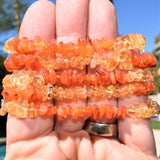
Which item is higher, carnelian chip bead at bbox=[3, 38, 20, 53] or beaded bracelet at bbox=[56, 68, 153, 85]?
carnelian chip bead at bbox=[3, 38, 20, 53]

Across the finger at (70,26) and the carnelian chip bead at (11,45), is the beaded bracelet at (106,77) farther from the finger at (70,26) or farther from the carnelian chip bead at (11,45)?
the carnelian chip bead at (11,45)

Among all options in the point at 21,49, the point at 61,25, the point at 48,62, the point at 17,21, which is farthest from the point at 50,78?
the point at 17,21

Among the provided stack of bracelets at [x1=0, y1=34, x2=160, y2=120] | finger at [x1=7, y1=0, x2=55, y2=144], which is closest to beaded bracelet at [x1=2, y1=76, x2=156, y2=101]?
stack of bracelets at [x1=0, y1=34, x2=160, y2=120]

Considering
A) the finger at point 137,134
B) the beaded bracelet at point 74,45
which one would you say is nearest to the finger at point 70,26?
the beaded bracelet at point 74,45

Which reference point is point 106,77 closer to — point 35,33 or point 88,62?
point 88,62

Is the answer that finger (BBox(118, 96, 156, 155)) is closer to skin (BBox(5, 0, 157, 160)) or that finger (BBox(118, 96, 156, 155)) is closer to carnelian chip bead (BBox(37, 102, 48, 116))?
skin (BBox(5, 0, 157, 160))

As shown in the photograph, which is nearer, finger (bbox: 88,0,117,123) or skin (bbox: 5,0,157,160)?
skin (bbox: 5,0,157,160)


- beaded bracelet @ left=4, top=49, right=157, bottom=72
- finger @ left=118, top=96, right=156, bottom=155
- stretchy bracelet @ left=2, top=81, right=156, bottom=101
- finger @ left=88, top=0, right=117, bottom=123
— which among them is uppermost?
finger @ left=88, top=0, right=117, bottom=123
